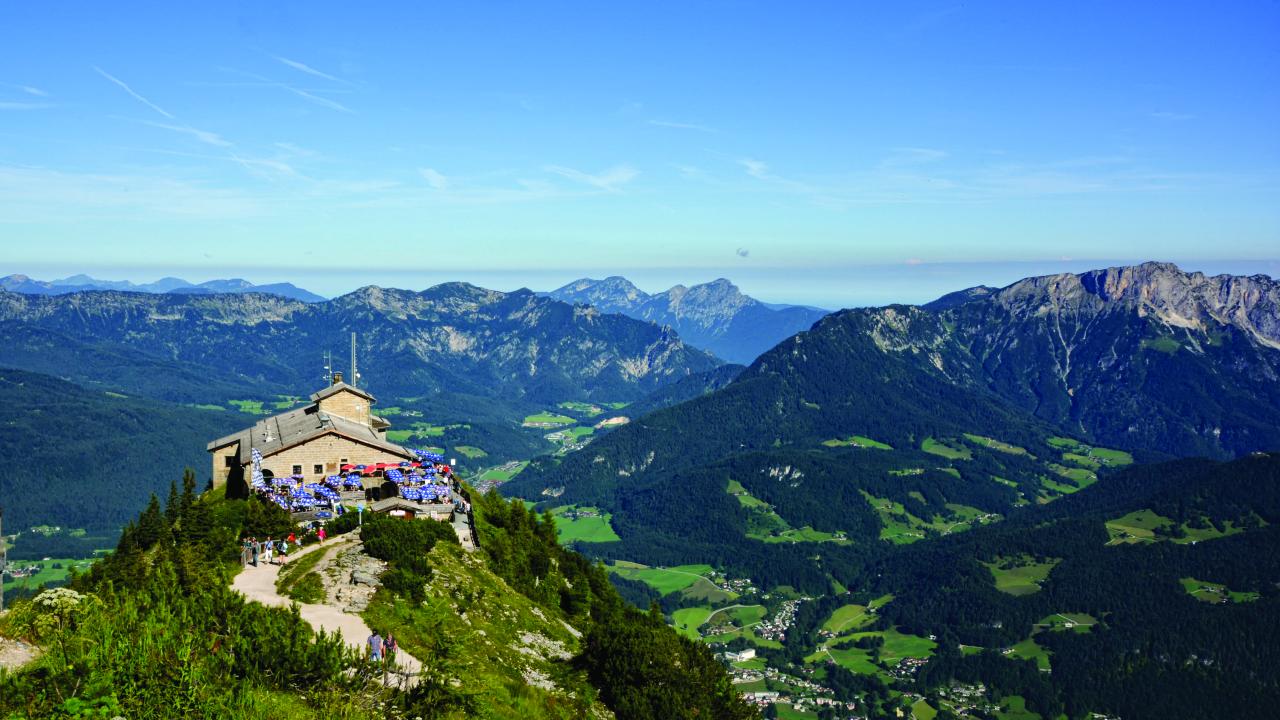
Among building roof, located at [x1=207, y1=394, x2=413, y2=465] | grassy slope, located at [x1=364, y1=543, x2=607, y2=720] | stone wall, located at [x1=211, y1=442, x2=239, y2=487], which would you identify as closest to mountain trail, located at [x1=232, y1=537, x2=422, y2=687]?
grassy slope, located at [x1=364, y1=543, x2=607, y2=720]

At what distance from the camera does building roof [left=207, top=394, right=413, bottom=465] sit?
87938 millimetres

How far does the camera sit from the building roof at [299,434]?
87938 millimetres

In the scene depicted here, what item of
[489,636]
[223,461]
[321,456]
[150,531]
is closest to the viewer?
[489,636]

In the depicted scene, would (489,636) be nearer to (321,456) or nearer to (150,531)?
(150,531)

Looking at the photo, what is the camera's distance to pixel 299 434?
90.4m

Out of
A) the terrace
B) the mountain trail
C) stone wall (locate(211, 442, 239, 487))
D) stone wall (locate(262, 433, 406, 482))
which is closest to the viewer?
the mountain trail

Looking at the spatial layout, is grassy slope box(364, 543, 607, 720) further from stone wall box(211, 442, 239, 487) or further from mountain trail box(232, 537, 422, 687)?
stone wall box(211, 442, 239, 487)

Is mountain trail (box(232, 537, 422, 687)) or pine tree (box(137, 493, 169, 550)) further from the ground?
mountain trail (box(232, 537, 422, 687))

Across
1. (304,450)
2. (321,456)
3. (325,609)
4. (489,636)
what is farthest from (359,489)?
(489,636)

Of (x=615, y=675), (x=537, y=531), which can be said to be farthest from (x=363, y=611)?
(x=537, y=531)

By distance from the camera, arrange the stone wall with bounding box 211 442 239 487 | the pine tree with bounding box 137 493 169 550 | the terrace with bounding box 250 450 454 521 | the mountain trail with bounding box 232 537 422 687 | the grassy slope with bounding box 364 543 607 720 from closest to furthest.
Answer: the mountain trail with bounding box 232 537 422 687 → the grassy slope with bounding box 364 543 607 720 → the pine tree with bounding box 137 493 169 550 → the terrace with bounding box 250 450 454 521 → the stone wall with bounding box 211 442 239 487

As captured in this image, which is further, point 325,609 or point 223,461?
point 223,461

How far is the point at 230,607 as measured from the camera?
1518 inches

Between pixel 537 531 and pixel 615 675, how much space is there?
48.8m
